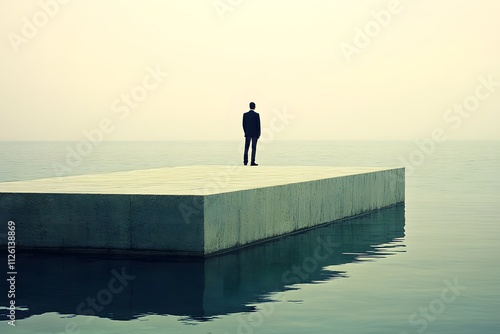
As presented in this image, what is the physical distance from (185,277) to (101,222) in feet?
8.63

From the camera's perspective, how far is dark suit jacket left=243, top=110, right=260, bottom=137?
26.1 metres

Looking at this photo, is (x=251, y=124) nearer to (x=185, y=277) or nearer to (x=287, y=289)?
(x=185, y=277)

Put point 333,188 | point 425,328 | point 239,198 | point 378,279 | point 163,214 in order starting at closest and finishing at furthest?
point 425,328
point 378,279
point 163,214
point 239,198
point 333,188

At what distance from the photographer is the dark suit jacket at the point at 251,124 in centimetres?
2609

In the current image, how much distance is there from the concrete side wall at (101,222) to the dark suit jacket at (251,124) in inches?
441

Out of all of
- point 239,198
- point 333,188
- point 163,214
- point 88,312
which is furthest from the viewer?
point 333,188

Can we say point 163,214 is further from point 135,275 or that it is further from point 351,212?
point 351,212

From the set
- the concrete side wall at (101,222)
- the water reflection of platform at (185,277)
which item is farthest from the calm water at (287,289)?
the concrete side wall at (101,222)

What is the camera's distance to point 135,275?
42.3 feet

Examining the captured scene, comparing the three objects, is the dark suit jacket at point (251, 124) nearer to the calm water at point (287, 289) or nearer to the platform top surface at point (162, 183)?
the platform top surface at point (162, 183)

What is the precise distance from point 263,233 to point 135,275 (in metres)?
4.18

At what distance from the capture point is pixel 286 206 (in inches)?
704

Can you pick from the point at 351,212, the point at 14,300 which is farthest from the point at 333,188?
the point at 14,300

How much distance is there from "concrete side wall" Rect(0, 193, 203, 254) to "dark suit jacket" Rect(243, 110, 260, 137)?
11.2 m
